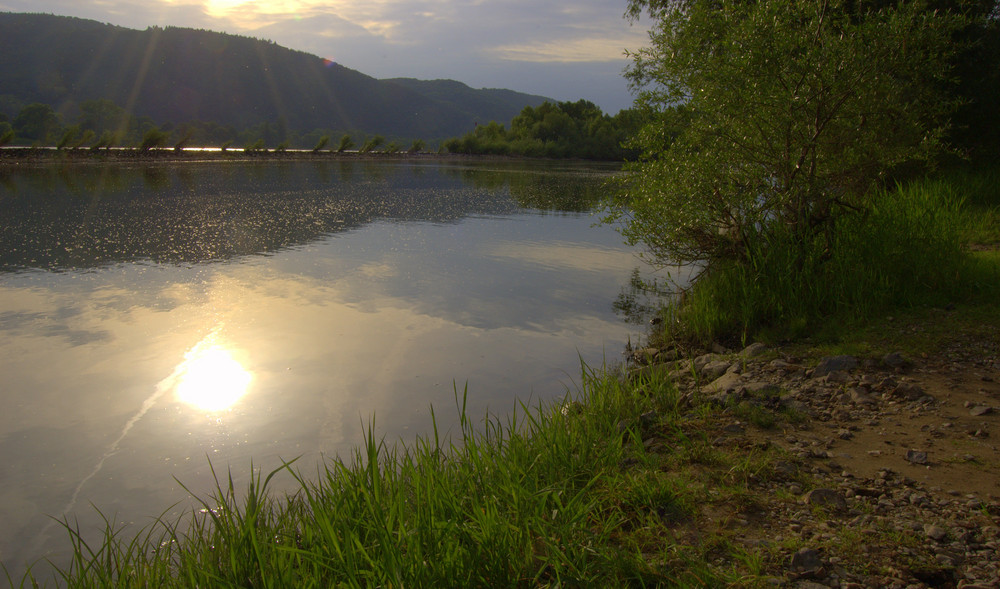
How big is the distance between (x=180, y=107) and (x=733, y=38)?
360 ft

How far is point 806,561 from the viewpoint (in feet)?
7.62

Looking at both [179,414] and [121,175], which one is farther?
[121,175]

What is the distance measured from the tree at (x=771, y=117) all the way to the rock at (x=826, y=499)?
4164mm

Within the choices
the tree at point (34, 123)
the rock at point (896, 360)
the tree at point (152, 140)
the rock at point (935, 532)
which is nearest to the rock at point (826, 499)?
the rock at point (935, 532)

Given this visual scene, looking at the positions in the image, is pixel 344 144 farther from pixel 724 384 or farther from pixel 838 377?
pixel 838 377

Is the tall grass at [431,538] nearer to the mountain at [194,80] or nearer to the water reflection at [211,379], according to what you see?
the water reflection at [211,379]

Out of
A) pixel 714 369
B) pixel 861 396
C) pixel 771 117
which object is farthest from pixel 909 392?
pixel 771 117

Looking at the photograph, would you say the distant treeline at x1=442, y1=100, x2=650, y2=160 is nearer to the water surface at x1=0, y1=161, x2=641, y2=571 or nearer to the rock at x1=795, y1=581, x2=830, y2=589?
the water surface at x1=0, y1=161, x2=641, y2=571

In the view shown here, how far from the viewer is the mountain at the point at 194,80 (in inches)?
3627

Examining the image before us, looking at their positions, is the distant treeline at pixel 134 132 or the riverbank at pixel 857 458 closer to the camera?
the riverbank at pixel 857 458

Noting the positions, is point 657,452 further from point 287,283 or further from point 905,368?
point 287,283

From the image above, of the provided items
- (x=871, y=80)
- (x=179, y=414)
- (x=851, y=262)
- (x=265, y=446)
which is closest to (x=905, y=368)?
(x=851, y=262)

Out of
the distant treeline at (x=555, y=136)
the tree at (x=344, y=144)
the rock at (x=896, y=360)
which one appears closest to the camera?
the rock at (x=896, y=360)

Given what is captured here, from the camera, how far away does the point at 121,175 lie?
24.5 m
